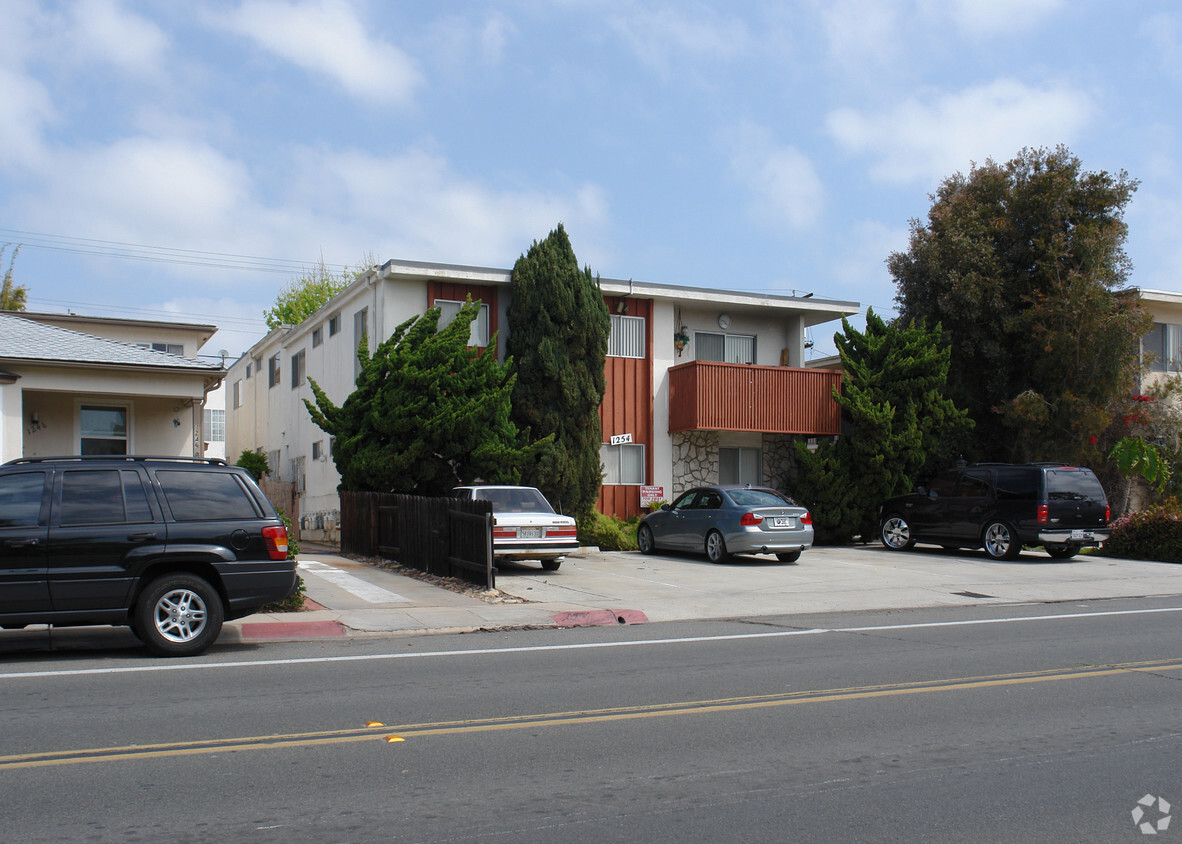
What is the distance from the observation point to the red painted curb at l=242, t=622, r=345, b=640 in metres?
10.8

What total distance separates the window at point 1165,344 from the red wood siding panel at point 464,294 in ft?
63.1

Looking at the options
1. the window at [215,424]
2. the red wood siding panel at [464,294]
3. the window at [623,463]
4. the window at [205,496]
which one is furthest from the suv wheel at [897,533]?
the window at [215,424]

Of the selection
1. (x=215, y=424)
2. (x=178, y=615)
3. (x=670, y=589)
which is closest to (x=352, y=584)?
(x=670, y=589)

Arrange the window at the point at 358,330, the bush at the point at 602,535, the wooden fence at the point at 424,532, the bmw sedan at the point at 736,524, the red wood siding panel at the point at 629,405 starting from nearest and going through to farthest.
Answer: the wooden fence at the point at 424,532, the bmw sedan at the point at 736,524, the bush at the point at 602,535, the window at the point at 358,330, the red wood siding panel at the point at 629,405

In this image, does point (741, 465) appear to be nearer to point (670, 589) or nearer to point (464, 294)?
point (464, 294)

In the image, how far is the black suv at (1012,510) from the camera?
790 inches

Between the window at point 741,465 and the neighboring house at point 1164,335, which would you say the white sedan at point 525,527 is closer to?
the window at point 741,465

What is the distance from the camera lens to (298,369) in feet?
100

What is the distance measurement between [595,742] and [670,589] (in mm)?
9255

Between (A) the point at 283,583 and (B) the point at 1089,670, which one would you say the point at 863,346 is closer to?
(B) the point at 1089,670

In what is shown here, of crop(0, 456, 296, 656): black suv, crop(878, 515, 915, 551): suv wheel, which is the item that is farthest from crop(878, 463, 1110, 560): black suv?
crop(0, 456, 296, 656): black suv

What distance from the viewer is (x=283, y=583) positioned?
9.97 m

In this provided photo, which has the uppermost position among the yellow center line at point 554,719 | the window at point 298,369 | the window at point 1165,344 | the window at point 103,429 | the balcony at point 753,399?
the window at point 1165,344

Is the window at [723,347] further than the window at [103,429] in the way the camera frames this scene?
Yes
